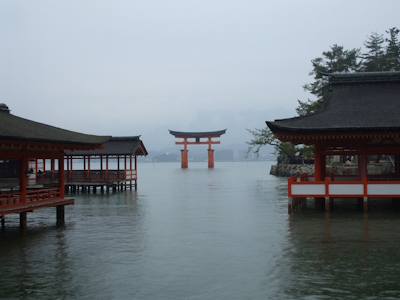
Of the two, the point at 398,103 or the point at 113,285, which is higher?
the point at 398,103

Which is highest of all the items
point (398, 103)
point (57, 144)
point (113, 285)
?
point (398, 103)

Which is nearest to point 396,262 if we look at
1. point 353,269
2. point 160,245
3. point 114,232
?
point 353,269

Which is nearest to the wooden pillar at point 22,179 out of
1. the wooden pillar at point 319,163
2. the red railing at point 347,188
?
the red railing at point 347,188

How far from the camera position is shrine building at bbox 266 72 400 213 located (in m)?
20.5

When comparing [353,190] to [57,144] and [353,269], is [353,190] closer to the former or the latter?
[353,269]

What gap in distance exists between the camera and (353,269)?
1200 centimetres

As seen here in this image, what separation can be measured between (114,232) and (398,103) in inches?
616

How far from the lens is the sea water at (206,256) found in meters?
10.6

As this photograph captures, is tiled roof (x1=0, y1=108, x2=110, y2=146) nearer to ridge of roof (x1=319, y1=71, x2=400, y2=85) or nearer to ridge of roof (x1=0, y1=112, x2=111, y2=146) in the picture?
ridge of roof (x1=0, y1=112, x2=111, y2=146)

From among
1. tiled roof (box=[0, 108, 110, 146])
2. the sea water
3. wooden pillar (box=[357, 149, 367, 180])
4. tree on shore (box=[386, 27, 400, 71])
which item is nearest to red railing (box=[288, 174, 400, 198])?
wooden pillar (box=[357, 149, 367, 180])

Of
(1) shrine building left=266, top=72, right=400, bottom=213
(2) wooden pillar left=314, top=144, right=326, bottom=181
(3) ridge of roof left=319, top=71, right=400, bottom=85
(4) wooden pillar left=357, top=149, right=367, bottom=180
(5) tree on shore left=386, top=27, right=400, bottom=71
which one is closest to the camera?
(1) shrine building left=266, top=72, right=400, bottom=213

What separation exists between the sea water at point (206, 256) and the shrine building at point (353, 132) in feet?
4.08

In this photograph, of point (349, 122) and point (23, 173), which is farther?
point (349, 122)

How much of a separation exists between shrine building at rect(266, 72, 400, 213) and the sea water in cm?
124
